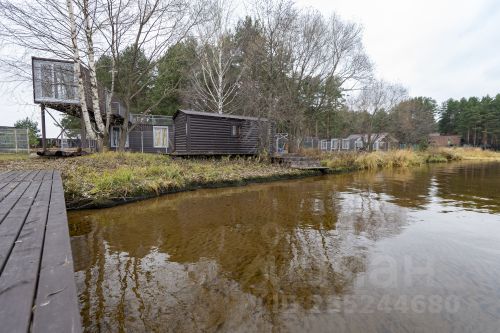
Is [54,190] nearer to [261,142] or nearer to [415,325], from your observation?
[415,325]

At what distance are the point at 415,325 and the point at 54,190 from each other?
5590 millimetres

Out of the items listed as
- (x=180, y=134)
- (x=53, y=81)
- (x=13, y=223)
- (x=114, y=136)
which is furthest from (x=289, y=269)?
(x=114, y=136)

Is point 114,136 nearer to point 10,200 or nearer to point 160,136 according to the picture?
point 160,136

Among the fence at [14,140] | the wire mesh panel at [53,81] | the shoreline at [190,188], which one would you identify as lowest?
the shoreline at [190,188]

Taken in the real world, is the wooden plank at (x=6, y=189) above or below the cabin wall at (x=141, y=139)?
below

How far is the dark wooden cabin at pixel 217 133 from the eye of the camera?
49.8 ft

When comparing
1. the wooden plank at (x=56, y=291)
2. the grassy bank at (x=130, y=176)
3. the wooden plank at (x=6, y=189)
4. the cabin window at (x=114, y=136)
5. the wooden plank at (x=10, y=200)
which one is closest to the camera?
the wooden plank at (x=56, y=291)

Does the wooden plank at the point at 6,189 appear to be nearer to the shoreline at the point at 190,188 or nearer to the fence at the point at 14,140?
the shoreline at the point at 190,188

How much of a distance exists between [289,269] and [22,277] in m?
2.76

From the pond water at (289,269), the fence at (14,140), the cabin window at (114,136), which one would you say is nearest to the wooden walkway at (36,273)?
the pond water at (289,269)

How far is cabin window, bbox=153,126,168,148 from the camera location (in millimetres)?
22500

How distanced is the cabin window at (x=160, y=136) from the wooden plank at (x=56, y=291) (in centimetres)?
2078

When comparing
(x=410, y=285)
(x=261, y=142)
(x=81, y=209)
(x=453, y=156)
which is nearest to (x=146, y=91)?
(x=261, y=142)

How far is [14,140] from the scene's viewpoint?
19203mm
